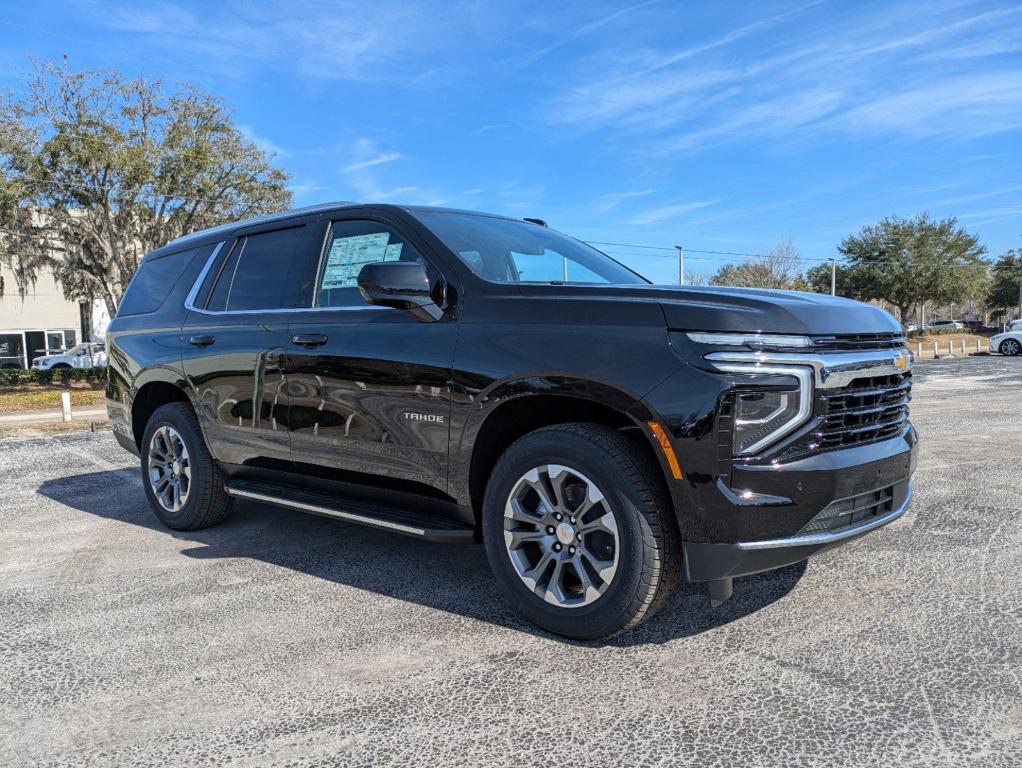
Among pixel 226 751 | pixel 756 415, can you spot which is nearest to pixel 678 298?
pixel 756 415

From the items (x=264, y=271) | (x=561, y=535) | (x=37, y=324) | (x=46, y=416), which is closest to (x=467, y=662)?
(x=561, y=535)

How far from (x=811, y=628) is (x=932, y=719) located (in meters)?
0.76

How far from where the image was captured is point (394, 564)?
4.25 m

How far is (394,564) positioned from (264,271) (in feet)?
6.17

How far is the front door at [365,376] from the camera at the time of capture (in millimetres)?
3514

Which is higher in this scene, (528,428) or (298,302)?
(298,302)

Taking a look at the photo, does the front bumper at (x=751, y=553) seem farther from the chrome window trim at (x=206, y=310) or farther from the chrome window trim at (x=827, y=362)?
the chrome window trim at (x=206, y=310)

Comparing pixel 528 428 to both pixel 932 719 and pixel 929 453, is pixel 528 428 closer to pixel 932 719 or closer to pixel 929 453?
pixel 932 719

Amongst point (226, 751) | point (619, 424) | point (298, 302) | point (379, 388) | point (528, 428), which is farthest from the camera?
point (298, 302)

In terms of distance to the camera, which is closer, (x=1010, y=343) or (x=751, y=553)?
(x=751, y=553)

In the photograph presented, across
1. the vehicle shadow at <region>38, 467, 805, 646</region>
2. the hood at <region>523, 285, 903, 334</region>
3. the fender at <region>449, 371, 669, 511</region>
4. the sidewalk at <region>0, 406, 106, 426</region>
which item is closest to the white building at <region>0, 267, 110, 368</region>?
the sidewalk at <region>0, 406, 106, 426</region>

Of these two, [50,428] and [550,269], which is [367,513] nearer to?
[550,269]

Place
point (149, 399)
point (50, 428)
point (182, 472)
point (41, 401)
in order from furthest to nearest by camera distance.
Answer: point (41, 401) < point (50, 428) < point (149, 399) < point (182, 472)

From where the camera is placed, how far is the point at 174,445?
16.6 feet
